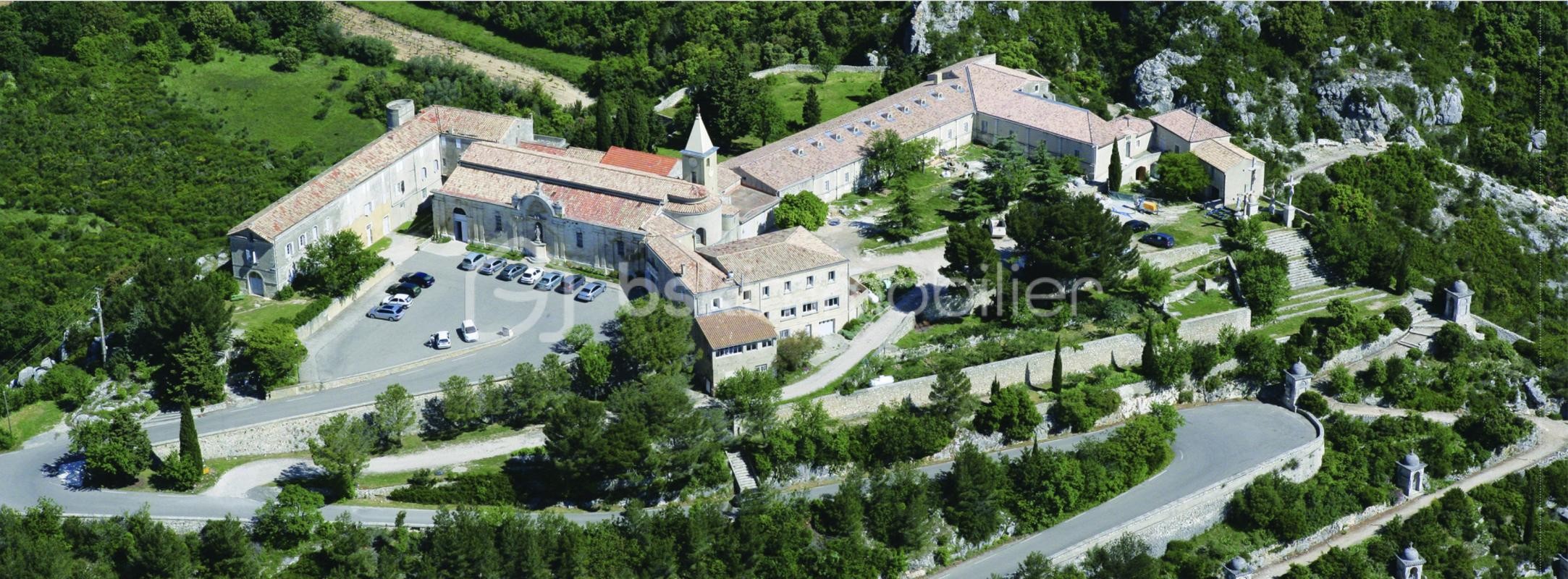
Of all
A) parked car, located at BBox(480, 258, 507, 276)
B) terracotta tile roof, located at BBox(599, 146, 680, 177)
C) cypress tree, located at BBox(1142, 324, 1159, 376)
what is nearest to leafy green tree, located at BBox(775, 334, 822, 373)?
terracotta tile roof, located at BBox(599, 146, 680, 177)

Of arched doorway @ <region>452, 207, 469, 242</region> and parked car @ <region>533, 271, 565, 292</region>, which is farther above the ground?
arched doorway @ <region>452, 207, 469, 242</region>

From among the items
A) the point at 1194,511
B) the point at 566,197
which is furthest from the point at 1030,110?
the point at 1194,511

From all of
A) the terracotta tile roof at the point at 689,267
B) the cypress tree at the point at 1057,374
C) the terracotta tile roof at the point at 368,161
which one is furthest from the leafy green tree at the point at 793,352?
the terracotta tile roof at the point at 368,161

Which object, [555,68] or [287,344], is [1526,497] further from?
[555,68]

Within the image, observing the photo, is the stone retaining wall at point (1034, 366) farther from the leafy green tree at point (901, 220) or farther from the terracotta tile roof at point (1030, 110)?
the terracotta tile roof at point (1030, 110)

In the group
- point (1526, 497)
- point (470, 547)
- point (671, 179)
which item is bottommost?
point (1526, 497)

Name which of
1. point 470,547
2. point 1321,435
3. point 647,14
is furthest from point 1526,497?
point 647,14

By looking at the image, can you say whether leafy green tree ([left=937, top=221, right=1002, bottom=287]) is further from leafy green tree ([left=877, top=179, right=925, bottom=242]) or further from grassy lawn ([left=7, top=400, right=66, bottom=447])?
grassy lawn ([left=7, top=400, right=66, bottom=447])
